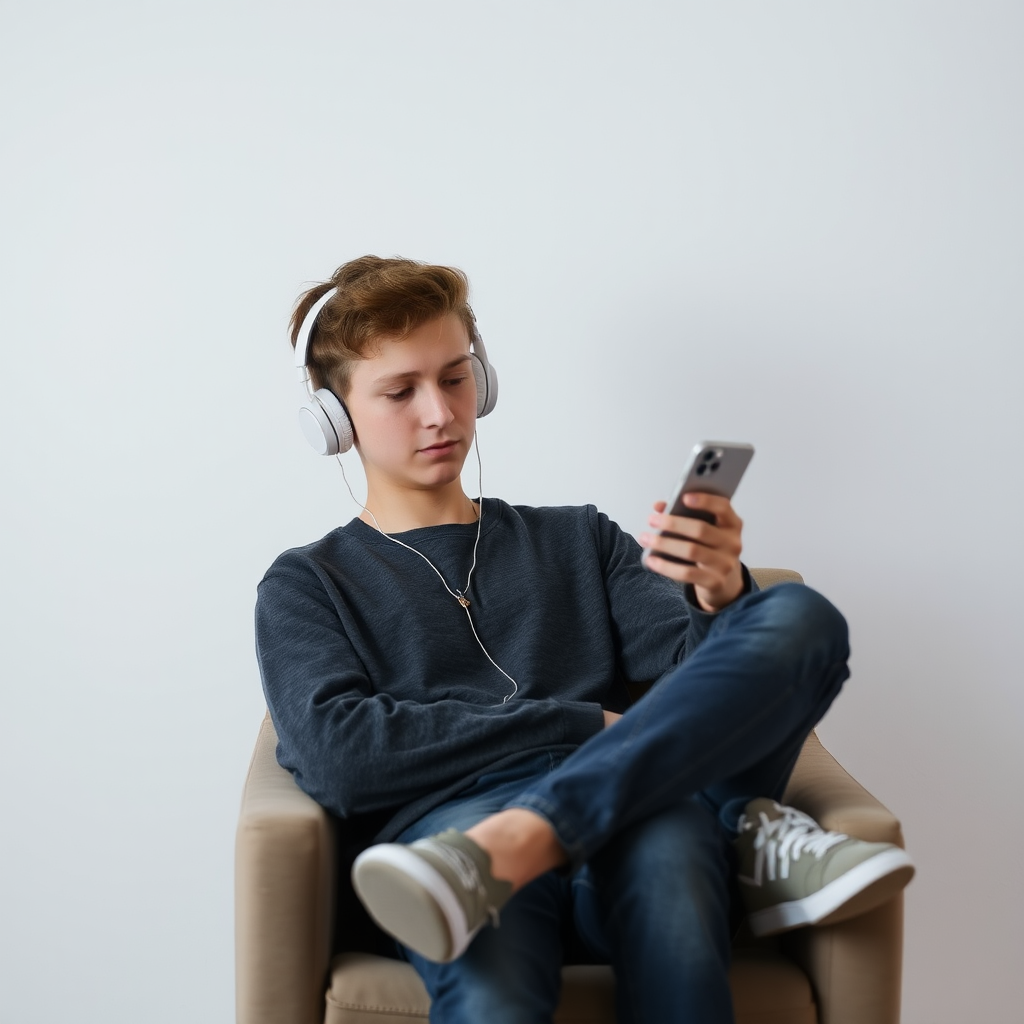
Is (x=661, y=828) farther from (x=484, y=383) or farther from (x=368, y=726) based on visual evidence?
(x=484, y=383)

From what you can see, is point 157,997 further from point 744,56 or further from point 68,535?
point 744,56

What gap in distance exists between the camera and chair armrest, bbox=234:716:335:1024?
4.35 feet

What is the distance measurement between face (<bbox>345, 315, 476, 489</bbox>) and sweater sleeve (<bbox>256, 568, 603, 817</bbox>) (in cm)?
28

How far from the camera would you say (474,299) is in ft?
6.97

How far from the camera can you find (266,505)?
7.02ft

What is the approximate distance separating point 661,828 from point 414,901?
32cm

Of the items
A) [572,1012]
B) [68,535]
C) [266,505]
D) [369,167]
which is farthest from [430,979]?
[369,167]

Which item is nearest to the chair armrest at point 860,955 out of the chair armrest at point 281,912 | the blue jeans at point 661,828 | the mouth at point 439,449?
the blue jeans at point 661,828

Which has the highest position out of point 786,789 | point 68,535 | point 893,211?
point 893,211

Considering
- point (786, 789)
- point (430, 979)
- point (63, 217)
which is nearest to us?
point (430, 979)

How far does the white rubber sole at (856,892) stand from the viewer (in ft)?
3.96

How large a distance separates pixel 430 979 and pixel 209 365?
1.26m

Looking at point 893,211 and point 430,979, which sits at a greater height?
point 893,211

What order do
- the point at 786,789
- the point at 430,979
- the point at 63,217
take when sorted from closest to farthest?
the point at 430,979 < the point at 786,789 < the point at 63,217
